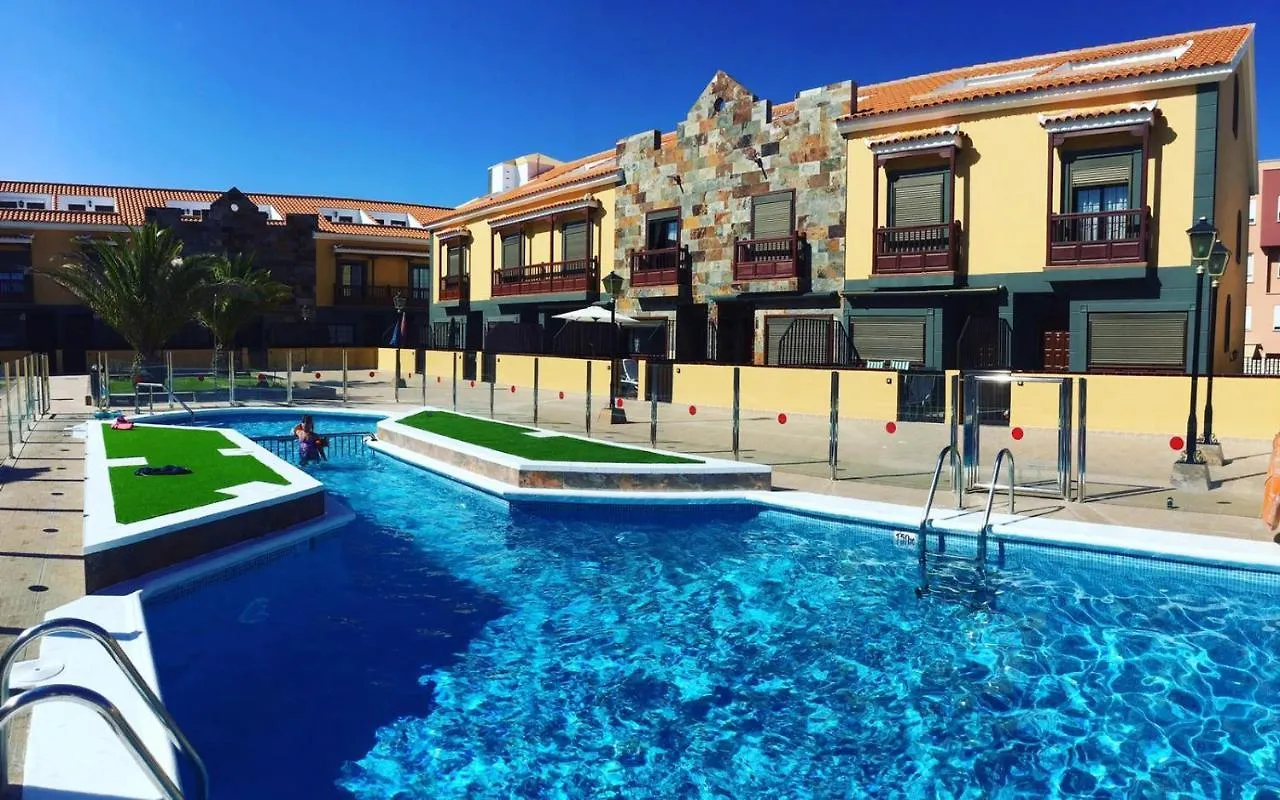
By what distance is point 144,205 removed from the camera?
48.2 metres

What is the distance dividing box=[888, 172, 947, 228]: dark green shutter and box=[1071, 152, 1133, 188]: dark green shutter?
3.31m

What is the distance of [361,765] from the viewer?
5.54m

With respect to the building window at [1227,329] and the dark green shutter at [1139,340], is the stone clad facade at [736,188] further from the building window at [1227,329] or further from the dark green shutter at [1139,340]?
the building window at [1227,329]

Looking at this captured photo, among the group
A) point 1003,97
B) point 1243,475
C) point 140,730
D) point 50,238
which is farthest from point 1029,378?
point 50,238

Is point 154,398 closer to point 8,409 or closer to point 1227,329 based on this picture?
point 8,409

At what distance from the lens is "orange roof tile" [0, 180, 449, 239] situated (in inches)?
1695

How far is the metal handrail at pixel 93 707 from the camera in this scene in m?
3.16

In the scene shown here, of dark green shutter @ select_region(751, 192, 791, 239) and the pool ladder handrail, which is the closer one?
the pool ladder handrail

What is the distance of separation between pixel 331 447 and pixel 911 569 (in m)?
13.3

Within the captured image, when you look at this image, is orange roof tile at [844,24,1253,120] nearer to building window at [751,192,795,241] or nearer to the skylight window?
the skylight window

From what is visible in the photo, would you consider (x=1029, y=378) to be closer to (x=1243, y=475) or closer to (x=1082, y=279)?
(x=1243, y=475)

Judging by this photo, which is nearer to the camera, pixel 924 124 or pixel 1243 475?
pixel 1243 475

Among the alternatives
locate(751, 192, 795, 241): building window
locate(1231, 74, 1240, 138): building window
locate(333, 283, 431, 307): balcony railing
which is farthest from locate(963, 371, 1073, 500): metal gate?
locate(333, 283, 431, 307): balcony railing

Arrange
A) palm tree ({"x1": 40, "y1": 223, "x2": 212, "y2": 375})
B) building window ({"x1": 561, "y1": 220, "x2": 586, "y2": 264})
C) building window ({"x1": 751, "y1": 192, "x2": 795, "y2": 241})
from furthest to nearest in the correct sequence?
1. building window ({"x1": 561, "y1": 220, "x2": 586, "y2": 264})
2. building window ({"x1": 751, "y1": 192, "x2": 795, "y2": 241})
3. palm tree ({"x1": 40, "y1": 223, "x2": 212, "y2": 375})
